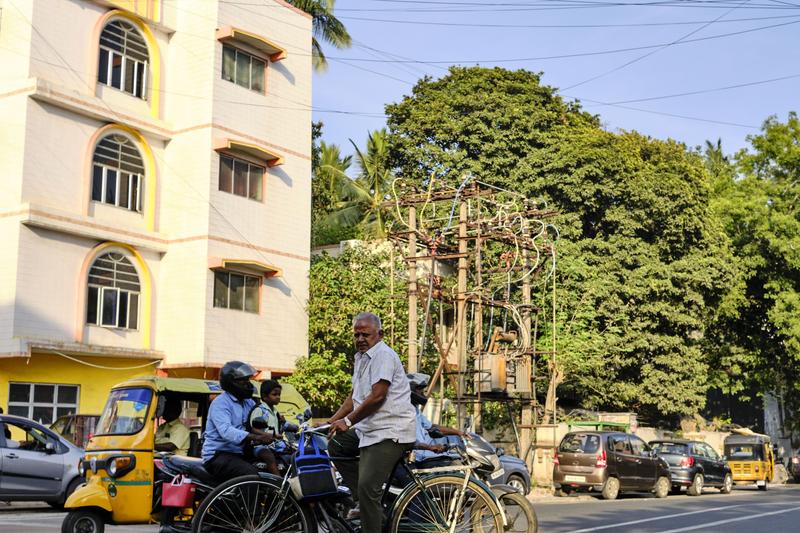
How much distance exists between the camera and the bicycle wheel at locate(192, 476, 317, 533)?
7020 millimetres

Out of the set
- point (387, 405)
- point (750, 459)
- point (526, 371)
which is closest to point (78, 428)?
point (526, 371)

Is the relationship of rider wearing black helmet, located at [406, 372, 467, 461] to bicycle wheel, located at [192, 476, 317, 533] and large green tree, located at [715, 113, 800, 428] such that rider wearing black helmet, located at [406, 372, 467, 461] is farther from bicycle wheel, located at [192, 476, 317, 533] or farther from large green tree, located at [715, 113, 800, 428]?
large green tree, located at [715, 113, 800, 428]

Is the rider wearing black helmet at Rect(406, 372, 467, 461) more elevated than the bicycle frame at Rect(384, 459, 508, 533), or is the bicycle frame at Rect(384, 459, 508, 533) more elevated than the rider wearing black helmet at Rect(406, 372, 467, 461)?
the rider wearing black helmet at Rect(406, 372, 467, 461)

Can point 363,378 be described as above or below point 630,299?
below

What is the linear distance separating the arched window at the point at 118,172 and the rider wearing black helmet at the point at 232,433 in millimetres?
18792

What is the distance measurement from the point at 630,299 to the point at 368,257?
10.1 metres

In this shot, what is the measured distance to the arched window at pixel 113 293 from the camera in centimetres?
2541

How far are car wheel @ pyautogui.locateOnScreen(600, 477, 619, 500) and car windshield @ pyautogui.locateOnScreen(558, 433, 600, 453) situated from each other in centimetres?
84

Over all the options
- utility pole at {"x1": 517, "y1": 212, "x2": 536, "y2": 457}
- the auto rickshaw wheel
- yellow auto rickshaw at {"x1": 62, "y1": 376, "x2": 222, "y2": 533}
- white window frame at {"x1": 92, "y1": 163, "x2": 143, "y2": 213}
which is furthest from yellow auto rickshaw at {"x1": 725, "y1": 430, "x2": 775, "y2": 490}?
the auto rickshaw wheel

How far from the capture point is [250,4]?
95.5ft

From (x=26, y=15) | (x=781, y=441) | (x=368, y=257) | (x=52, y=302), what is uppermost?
(x=26, y=15)

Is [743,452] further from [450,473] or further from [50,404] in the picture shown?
[450,473]

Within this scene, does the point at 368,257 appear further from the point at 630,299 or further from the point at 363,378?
the point at 363,378

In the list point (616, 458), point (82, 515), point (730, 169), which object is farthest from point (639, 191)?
point (82, 515)
